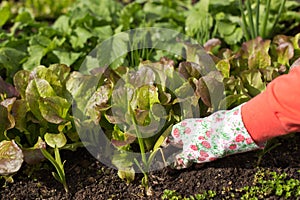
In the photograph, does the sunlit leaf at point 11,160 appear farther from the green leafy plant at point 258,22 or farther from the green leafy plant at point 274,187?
the green leafy plant at point 258,22

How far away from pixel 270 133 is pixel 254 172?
0.26m

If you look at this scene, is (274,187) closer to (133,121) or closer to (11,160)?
(133,121)

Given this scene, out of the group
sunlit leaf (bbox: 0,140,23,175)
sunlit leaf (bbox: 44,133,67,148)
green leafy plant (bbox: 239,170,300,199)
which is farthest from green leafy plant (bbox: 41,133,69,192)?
green leafy plant (bbox: 239,170,300,199)

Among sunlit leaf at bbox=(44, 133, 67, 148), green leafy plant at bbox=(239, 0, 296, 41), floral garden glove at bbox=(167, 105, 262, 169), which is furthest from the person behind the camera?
green leafy plant at bbox=(239, 0, 296, 41)

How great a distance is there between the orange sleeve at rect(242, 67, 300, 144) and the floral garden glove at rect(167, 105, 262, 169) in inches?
1.6

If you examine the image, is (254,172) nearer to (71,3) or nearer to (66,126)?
(66,126)

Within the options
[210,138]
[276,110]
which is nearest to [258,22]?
[210,138]

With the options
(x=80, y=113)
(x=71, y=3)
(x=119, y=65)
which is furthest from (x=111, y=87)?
(x=71, y=3)

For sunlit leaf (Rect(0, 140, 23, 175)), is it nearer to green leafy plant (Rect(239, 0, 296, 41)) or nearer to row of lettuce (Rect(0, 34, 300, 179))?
row of lettuce (Rect(0, 34, 300, 179))

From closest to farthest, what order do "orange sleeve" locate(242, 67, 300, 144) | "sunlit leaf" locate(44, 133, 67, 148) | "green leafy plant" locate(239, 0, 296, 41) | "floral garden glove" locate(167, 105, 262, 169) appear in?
"orange sleeve" locate(242, 67, 300, 144) → "floral garden glove" locate(167, 105, 262, 169) → "sunlit leaf" locate(44, 133, 67, 148) → "green leafy plant" locate(239, 0, 296, 41)

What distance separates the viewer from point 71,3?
3471 mm

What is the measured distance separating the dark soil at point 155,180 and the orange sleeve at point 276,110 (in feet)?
0.69

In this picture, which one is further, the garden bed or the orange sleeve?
the garden bed

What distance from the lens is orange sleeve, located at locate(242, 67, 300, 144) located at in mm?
1867
